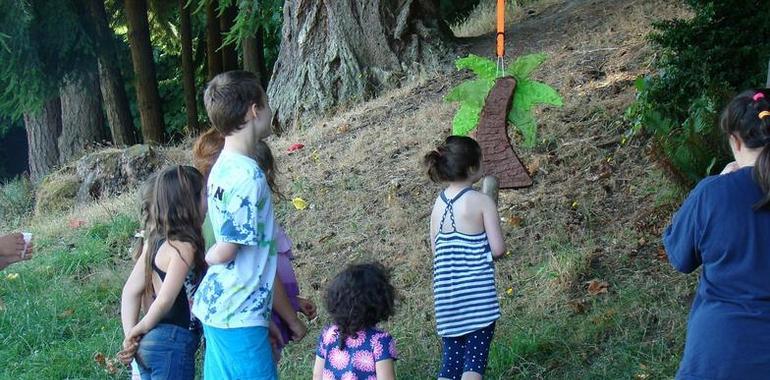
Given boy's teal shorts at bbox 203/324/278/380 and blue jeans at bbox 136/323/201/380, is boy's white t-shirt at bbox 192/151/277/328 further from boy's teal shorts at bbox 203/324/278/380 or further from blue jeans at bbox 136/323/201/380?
blue jeans at bbox 136/323/201/380

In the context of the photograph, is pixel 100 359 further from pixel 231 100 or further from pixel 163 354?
pixel 231 100

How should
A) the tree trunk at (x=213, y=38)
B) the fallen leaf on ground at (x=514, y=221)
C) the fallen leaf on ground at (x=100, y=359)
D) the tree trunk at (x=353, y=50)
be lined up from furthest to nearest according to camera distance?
the tree trunk at (x=213, y=38)
the tree trunk at (x=353, y=50)
the fallen leaf on ground at (x=514, y=221)
the fallen leaf on ground at (x=100, y=359)

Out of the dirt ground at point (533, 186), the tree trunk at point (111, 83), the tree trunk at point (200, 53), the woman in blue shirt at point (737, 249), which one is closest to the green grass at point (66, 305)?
the dirt ground at point (533, 186)

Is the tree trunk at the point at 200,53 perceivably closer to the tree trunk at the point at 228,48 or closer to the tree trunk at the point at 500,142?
the tree trunk at the point at 228,48

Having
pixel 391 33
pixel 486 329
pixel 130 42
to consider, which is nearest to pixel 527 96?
pixel 486 329

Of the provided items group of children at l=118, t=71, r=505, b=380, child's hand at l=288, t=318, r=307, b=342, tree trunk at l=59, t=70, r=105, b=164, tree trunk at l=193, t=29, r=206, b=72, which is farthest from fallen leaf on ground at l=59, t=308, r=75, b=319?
tree trunk at l=193, t=29, r=206, b=72

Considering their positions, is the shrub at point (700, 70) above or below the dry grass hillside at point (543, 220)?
above

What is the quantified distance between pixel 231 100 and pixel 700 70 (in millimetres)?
3761

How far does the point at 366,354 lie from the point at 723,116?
5.36 feet

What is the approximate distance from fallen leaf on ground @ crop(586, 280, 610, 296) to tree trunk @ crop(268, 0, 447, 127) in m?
5.83

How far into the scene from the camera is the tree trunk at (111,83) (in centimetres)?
1448

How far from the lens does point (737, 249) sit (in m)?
3.18

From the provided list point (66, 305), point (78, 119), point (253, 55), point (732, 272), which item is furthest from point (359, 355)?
point (253, 55)

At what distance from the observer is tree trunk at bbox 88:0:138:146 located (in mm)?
14476
